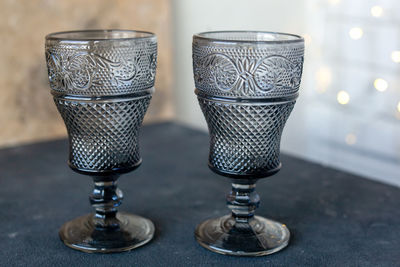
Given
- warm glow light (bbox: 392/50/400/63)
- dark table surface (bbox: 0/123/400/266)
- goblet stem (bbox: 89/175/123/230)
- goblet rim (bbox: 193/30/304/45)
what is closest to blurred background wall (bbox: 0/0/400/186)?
warm glow light (bbox: 392/50/400/63)

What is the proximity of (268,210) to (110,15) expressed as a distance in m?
0.87

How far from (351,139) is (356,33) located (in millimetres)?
280

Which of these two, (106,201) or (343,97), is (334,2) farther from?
(106,201)

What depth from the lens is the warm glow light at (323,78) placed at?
4.93ft

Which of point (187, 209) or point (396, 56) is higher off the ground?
point (396, 56)

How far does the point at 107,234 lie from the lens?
2.77 feet

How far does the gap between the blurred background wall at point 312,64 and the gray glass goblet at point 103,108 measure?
695mm

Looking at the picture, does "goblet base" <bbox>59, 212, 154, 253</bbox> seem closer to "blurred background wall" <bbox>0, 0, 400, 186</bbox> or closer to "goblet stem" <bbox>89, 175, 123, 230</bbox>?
"goblet stem" <bbox>89, 175, 123, 230</bbox>

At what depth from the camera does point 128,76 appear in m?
0.75

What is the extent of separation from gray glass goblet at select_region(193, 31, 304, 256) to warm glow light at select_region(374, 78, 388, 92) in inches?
25.9

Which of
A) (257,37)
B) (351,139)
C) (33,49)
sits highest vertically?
(257,37)

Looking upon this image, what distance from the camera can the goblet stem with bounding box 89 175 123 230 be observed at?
84cm

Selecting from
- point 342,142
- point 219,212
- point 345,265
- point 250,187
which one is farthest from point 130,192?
point 342,142

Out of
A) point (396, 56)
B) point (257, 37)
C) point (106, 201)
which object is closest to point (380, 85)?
point (396, 56)
